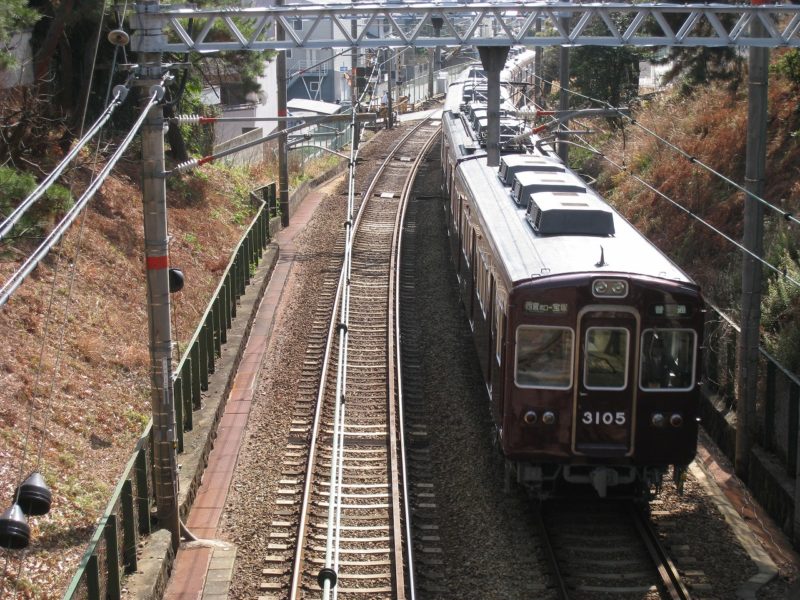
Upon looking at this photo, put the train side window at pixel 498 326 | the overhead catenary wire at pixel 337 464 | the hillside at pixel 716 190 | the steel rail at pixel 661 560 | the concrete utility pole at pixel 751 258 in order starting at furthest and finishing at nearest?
the hillside at pixel 716 190 → the concrete utility pole at pixel 751 258 → the train side window at pixel 498 326 → the steel rail at pixel 661 560 → the overhead catenary wire at pixel 337 464

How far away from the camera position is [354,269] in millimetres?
20516

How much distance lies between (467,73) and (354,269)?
13076 mm

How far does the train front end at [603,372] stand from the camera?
10.1 meters

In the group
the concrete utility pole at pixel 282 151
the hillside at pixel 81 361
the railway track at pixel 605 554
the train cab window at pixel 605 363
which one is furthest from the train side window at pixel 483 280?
the concrete utility pole at pixel 282 151

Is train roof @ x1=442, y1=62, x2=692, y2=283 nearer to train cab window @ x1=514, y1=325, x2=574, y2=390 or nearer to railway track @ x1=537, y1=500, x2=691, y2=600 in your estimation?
train cab window @ x1=514, y1=325, x2=574, y2=390

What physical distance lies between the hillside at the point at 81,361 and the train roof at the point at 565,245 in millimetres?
4476

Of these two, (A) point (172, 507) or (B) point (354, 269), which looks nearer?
(A) point (172, 507)

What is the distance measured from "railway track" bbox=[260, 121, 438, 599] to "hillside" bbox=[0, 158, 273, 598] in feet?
6.75

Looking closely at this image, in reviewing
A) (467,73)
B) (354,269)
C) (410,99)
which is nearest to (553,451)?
(354,269)

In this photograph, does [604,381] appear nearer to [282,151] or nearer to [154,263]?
[154,263]

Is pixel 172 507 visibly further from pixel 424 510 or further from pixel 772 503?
pixel 772 503

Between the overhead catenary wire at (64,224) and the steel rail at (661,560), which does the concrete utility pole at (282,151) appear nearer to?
the overhead catenary wire at (64,224)

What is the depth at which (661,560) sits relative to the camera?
9898mm

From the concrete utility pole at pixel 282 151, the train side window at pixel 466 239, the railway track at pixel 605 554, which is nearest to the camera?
the railway track at pixel 605 554
